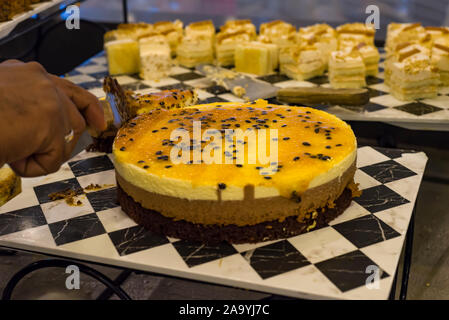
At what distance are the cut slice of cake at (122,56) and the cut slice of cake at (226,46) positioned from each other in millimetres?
674

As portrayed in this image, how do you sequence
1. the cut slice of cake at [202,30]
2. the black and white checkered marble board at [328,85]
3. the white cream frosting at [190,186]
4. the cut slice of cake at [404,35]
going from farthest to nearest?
1. the cut slice of cake at [202,30]
2. the cut slice of cake at [404,35]
3. the black and white checkered marble board at [328,85]
4. the white cream frosting at [190,186]

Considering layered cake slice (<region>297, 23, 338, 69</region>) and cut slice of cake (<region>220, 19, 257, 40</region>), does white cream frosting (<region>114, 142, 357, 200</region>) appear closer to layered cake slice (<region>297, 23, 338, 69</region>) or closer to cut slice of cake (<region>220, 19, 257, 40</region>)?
layered cake slice (<region>297, 23, 338, 69</region>)

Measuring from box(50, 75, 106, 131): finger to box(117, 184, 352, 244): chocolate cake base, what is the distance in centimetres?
50

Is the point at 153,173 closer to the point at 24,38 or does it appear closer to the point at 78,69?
the point at 78,69

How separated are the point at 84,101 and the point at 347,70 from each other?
97.3 inches

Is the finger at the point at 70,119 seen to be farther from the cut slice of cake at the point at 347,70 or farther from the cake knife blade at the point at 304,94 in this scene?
the cut slice of cake at the point at 347,70

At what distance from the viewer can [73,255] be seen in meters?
1.88

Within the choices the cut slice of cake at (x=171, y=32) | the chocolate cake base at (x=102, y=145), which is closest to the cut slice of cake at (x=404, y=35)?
the cut slice of cake at (x=171, y=32)

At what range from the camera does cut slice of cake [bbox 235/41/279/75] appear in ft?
13.2

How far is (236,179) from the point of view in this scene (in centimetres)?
187

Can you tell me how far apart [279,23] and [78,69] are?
70.5 inches

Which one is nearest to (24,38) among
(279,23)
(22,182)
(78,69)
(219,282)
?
(78,69)

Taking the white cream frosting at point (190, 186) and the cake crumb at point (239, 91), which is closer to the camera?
the white cream frosting at point (190, 186)

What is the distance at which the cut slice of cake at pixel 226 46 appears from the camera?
431 cm
